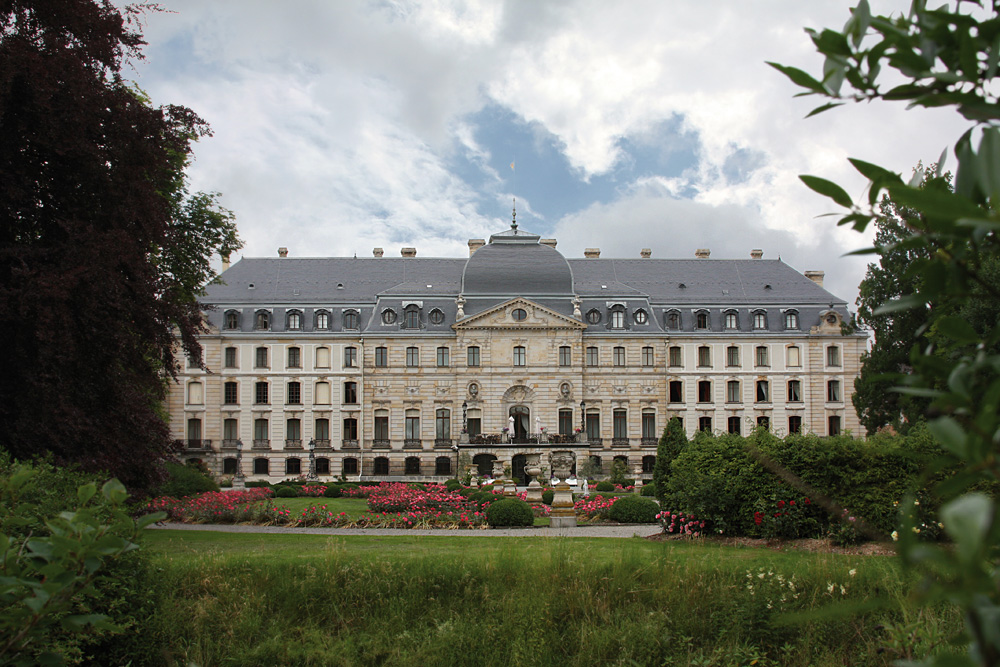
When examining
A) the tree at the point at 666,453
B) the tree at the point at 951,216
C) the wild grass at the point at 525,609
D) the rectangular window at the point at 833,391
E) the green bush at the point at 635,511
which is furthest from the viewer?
the rectangular window at the point at 833,391

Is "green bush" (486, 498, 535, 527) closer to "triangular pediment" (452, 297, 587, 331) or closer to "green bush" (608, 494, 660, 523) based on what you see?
"green bush" (608, 494, 660, 523)

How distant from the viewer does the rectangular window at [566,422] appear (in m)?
43.7

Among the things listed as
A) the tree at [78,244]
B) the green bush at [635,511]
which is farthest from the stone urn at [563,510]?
the tree at [78,244]

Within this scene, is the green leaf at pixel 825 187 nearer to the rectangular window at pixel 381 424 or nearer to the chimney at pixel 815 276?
the rectangular window at pixel 381 424

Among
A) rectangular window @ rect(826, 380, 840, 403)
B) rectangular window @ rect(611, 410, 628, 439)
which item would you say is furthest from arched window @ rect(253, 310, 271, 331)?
rectangular window @ rect(826, 380, 840, 403)

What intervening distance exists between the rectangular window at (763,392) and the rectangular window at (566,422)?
11.0 metres

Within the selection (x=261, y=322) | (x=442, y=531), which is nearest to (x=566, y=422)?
(x=261, y=322)

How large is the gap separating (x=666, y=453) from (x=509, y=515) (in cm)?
491

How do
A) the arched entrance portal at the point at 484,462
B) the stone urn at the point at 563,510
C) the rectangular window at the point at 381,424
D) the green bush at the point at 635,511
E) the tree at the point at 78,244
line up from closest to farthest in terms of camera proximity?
the tree at the point at 78,244 → the stone urn at the point at 563,510 → the green bush at the point at 635,511 → the arched entrance portal at the point at 484,462 → the rectangular window at the point at 381,424

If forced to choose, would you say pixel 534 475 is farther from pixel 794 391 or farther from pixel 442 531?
pixel 794 391

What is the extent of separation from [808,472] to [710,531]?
2089 mm

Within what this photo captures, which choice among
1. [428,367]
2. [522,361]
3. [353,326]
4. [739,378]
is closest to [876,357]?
[739,378]

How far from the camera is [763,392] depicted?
1783 inches

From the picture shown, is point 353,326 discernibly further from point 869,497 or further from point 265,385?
point 869,497
